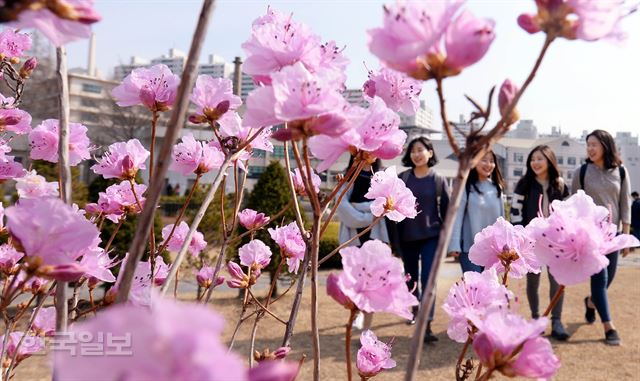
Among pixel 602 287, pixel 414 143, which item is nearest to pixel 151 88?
pixel 414 143

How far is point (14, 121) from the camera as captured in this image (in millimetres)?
1212

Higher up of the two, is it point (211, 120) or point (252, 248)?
point (211, 120)

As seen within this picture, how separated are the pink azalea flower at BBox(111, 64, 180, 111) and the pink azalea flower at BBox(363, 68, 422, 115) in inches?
15.4

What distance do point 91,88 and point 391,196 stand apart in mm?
48614

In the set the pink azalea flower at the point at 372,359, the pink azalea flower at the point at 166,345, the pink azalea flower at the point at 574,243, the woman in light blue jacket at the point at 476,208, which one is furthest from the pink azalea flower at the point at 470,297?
the woman in light blue jacket at the point at 476,208

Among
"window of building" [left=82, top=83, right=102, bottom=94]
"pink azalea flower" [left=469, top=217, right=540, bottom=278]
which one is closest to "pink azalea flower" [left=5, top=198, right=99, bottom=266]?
"pink azalea flower" [left=469, top=217, right=540, bottom=278]

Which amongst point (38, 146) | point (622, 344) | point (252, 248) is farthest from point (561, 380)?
point (38, 146)

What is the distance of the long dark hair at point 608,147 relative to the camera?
3.97 m

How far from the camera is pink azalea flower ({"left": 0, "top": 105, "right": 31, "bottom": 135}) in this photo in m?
1.21

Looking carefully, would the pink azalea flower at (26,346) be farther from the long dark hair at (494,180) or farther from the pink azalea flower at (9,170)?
the long dark hair at (494,180)

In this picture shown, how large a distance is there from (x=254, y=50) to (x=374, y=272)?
1.20 feet

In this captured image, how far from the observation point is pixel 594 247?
27.0 inches

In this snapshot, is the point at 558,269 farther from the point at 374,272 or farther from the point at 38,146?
the point at 38,146

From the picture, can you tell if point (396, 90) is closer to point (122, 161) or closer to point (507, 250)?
point (507, 250)
